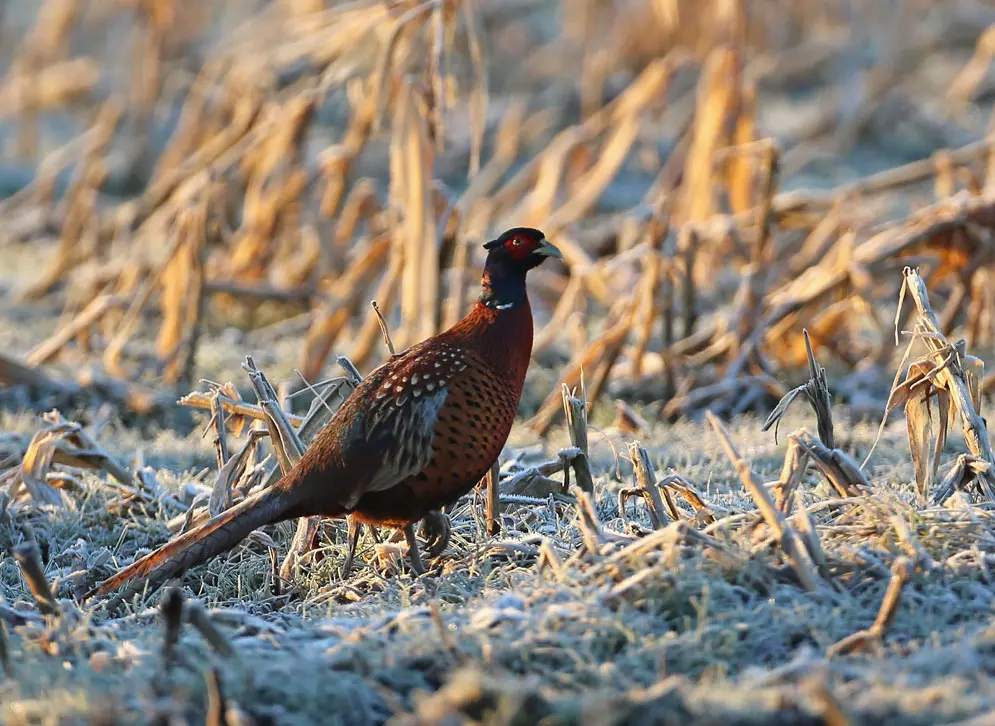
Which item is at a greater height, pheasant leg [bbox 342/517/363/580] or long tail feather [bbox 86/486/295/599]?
long tail feather [bbox 86/486/295/599]

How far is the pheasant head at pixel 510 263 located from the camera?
9.73 ft

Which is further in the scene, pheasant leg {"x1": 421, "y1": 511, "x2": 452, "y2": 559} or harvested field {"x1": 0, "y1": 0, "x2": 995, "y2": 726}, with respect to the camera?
pheasant leg {"x1": 421, "y1": 511, "x2": 452, "y2": 559}

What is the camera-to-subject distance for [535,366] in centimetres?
568

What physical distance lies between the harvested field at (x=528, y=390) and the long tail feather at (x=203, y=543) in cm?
7

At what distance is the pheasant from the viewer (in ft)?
9.07

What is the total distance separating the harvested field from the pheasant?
0.15m

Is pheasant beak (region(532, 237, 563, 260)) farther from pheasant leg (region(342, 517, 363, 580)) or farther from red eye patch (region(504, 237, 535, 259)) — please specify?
pheasant leg (region(342, 517, 363, 580))

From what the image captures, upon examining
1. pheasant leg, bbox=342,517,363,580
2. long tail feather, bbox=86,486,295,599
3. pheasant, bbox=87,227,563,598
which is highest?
pheasant, bbox=87,227,563,598

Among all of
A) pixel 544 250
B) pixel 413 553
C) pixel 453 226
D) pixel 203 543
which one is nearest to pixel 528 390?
pixel 453 226

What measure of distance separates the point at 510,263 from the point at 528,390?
8.06ft

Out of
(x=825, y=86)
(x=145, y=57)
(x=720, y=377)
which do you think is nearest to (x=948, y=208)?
(x=720, y=377)

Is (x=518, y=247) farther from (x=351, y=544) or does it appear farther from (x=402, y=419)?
(x=351, y=544)

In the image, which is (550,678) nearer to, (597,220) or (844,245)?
(844,245)

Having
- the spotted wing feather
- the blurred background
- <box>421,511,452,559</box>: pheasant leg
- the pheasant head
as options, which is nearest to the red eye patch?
the pheasant head
